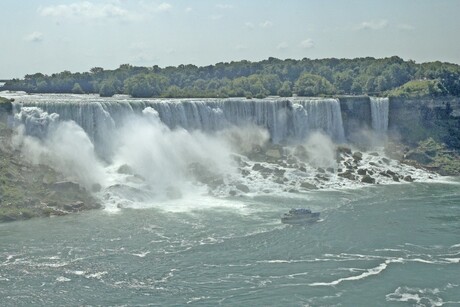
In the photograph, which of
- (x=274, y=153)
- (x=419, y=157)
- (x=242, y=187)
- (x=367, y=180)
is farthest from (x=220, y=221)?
(x=419, y=157)

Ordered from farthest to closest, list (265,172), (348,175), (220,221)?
(348,175)
(265,172)
(220,221)

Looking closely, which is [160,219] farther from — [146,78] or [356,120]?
[146,78]

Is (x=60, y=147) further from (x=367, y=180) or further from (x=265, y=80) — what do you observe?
(x=265, y=80)

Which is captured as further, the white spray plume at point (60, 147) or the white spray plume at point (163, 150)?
the white spray plume at point (163, 150)

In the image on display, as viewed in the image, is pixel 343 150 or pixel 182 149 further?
pixel 343 150

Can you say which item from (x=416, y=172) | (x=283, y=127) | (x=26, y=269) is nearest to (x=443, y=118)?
(x=416, y=172)

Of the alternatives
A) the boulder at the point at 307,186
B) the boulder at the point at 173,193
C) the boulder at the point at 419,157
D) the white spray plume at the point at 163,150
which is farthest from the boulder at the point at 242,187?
the boulder at the point at 419,157

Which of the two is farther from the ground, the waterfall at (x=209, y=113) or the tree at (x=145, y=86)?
the tree at (x=145, y=86)

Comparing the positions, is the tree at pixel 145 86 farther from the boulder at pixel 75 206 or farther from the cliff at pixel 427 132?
the boulder at pixel 75 206
